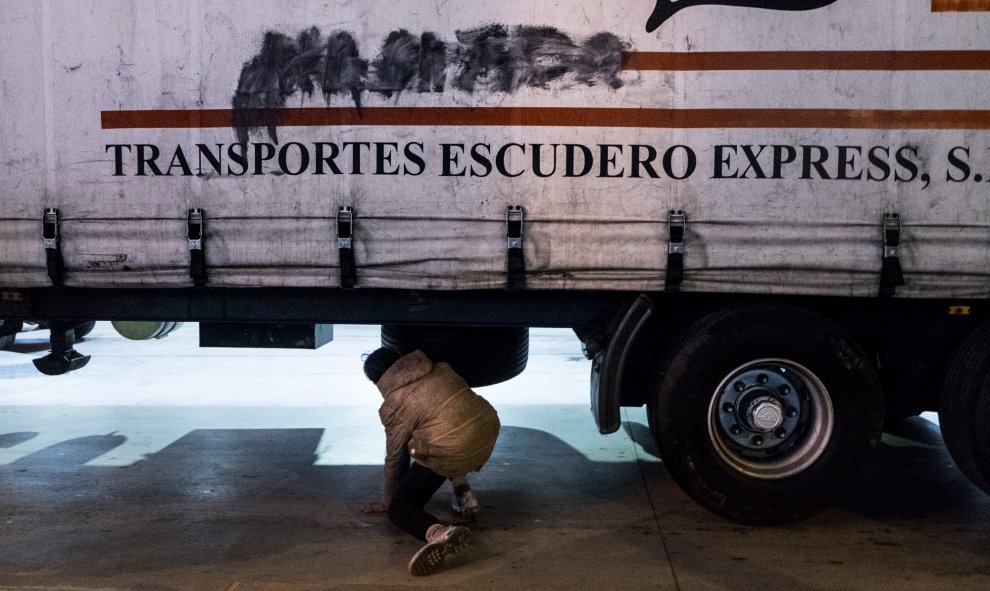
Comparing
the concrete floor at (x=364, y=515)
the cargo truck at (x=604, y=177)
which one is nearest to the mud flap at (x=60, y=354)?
the concrete floor at (x=364, y=515)

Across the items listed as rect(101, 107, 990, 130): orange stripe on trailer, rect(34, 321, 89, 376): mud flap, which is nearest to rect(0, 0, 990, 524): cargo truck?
rect(101, 107, 990, 130): orange stripe on trailer

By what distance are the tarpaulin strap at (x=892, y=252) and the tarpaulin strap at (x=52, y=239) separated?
4.56 m

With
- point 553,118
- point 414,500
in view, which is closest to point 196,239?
point 414,500

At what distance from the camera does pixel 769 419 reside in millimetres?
4809

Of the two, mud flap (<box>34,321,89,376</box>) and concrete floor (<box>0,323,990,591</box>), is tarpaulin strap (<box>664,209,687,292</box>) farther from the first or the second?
mud flap (<box>34,321,89,376</box>)

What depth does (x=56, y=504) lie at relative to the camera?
16.9 ft

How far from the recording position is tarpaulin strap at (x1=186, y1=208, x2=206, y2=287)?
4801 mm

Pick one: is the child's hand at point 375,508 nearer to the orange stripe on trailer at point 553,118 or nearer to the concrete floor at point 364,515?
the concrete floor at point 364,515

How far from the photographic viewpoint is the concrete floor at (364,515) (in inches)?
165

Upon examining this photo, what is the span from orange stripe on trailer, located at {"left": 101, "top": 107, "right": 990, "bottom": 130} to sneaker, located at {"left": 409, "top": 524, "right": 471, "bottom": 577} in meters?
2.16

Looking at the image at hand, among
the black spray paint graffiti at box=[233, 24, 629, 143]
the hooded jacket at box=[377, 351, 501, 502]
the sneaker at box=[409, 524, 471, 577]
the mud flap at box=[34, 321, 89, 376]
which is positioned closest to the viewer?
the sneaker at box=[409, 524, 471, 577]

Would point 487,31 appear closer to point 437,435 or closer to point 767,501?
point 437,435

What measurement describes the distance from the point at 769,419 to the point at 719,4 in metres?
2.28

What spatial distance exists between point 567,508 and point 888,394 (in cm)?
199
